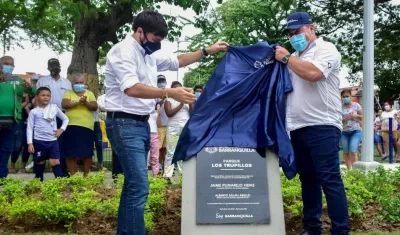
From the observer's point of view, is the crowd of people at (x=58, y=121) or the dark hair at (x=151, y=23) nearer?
the dark hair at (x=151, y=23)

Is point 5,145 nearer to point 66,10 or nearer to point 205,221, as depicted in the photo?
point 66,10

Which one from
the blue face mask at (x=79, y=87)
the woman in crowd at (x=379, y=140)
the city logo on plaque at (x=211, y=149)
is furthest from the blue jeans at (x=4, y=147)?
the woman in crowd at (x=379, y=140)

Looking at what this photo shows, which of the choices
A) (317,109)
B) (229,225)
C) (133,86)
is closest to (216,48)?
(317,109)

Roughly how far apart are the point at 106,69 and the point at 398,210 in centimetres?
357

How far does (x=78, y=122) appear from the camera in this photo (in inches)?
374

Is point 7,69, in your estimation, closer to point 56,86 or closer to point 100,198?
point 56,86

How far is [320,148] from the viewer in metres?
5.10

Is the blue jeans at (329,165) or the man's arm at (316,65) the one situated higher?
the man's arm at (316,65)

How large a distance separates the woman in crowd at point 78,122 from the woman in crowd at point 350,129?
4442 mm

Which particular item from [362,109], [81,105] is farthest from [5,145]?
[362,109]

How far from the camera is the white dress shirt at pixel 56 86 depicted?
32.9 feet

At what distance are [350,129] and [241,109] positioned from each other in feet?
17.5

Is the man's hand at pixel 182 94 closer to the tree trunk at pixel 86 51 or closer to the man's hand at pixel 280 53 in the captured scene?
the man's hand at pixel 280 53

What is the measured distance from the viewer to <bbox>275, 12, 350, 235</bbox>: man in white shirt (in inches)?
199
